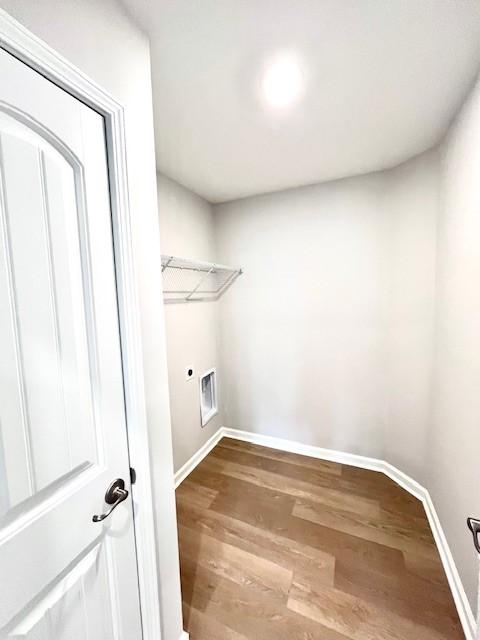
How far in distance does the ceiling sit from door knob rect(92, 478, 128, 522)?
1.52 meters

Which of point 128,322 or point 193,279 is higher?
point 193,279

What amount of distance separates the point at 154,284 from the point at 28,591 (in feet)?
2.78

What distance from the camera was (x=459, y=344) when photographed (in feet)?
4.20

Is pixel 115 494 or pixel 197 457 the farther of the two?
pixel 197 457

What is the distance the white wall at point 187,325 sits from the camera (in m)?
1.98

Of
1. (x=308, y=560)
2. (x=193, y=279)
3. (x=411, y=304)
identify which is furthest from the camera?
(x=193, y=279)

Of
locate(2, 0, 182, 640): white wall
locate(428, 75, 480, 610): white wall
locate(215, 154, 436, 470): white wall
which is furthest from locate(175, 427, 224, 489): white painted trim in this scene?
locate(428, 75, 480, 610): white wall

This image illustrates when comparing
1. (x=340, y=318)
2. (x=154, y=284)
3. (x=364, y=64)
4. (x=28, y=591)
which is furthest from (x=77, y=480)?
(x=340, y=318)

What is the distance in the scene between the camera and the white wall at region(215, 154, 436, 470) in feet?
6.08

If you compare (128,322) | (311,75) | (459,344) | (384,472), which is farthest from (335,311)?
(128,322)

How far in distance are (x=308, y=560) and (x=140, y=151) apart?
2135 mm

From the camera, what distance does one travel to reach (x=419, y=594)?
1.24 m

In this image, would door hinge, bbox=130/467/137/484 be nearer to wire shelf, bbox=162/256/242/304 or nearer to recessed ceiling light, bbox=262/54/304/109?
wire shelf, bbox=162/256/242/304

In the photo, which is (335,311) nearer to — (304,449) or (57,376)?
(304,449)
